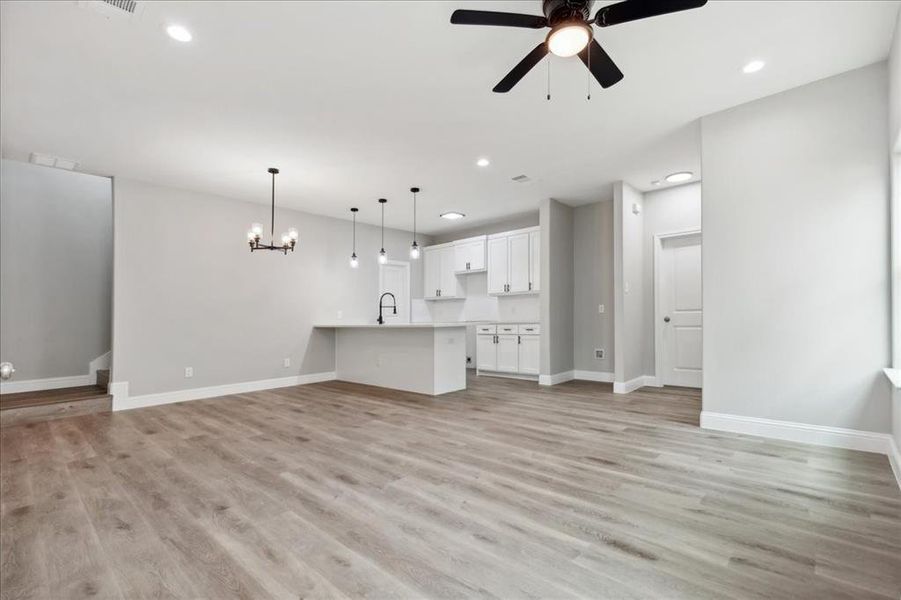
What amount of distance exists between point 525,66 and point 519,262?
15.8ft

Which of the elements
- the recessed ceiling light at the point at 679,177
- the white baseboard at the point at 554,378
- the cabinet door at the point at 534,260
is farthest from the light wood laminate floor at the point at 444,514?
the cabinet door at the point at 534,260

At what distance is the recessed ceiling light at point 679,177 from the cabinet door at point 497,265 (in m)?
2.70

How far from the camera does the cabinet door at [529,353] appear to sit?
654 centimetres

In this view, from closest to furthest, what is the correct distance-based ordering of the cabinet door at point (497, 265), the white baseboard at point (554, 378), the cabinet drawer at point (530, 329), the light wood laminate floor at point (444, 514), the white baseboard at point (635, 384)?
the light wood laminate floor at point (444, 514) < the white baseboard at point (635, 384) < the white baseboard at point (554, 378) < the cabinet drawer at point (530, 329) < the cabinet door at point (497, 265)

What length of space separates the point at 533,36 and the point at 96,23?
263cm

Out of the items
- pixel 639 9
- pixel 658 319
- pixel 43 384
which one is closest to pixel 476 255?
pixel 658 319

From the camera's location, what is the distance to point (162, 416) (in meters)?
4.51

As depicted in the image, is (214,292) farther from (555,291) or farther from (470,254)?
(555,291)

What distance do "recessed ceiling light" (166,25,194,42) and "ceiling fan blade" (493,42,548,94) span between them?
6.35 ft

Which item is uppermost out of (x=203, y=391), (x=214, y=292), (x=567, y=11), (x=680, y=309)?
(x=567, y=11)

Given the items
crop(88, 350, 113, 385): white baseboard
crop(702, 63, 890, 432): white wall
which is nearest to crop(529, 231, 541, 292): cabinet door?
crop(702, 63, 890, 432): white wall

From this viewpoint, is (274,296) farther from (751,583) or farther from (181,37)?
(751,583)

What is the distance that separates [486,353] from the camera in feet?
23.7

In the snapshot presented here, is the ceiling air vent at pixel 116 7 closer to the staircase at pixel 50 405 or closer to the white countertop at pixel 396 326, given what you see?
the white countertop at pixel 396 326
